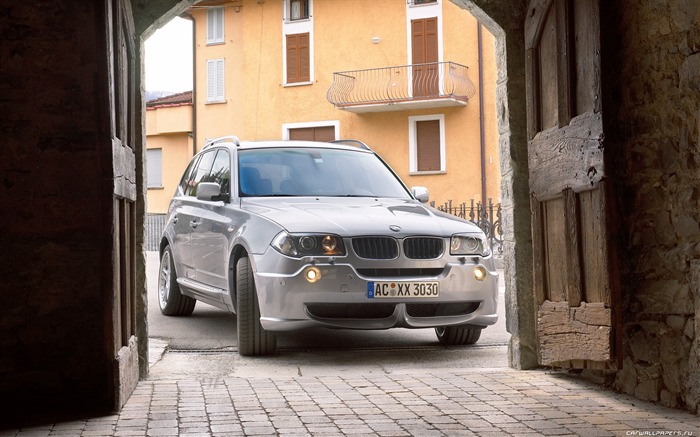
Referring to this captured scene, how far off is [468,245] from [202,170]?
3.23 m

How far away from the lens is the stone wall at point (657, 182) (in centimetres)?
525

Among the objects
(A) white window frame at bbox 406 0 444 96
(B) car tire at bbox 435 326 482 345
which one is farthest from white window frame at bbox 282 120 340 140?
(B) car tire at bbox 435 326 482 345

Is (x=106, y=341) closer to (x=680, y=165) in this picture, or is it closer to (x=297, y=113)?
(x=680, y=165)

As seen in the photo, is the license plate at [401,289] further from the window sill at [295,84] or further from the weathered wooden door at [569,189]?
the window sill at [295,84]

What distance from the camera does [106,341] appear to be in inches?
211

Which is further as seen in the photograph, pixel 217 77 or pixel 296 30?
pixel 217 77

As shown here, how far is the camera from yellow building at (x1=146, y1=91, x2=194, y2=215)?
34219 millimetres

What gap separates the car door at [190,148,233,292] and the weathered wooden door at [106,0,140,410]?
6.12 feet

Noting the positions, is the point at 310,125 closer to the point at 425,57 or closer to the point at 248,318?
the point at 425,57

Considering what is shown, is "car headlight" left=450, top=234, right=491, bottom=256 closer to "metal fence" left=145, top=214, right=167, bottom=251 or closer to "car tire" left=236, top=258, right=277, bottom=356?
"car tire" left=236, top=258, right=277, bottom=356

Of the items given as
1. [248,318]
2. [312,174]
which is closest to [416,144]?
[312,174]

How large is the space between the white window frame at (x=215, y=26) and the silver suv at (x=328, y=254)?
2509cm

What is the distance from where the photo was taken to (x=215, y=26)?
109 ft

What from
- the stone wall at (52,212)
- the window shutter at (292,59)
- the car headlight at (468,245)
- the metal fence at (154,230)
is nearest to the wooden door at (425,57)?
the window shutter at (292,59)
